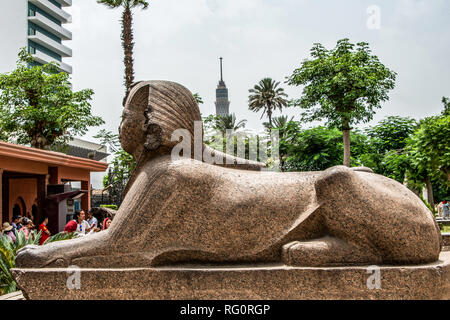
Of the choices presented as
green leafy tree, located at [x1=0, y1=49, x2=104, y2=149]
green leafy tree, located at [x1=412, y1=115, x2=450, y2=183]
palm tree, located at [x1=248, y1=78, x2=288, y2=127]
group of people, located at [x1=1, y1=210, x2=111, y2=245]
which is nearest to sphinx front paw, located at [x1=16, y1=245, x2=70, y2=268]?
group of people, located at [x1=1, y1=210, x2=111, y2=245]

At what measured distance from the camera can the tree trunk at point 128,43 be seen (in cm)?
1689

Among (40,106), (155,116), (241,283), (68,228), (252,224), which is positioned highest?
(40,106)

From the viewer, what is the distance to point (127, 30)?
1727cm

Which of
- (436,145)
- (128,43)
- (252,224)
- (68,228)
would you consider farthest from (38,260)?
(128,43)

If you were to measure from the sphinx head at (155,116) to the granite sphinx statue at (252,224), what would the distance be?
0.19ft

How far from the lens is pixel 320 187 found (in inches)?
123

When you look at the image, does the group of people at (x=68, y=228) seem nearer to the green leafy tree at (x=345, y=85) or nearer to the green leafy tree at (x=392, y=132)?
the green leafy tree at (x=345, y=85)

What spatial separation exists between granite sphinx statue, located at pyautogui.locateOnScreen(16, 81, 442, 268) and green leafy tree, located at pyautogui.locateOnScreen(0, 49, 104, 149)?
16873 millimetres

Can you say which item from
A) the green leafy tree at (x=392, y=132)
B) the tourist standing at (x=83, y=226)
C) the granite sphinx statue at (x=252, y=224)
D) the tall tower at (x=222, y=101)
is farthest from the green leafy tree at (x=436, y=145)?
the tall tower at (x=222, y=101)

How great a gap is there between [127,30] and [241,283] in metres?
16.1

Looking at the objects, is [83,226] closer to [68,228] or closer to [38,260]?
[68,228]

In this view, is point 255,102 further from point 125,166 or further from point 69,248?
point 69,248

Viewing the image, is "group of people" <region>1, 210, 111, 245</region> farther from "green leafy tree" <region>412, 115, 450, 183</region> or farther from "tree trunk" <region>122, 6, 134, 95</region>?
"green leafy tree" <region>412, 115, 450, 183</region>
